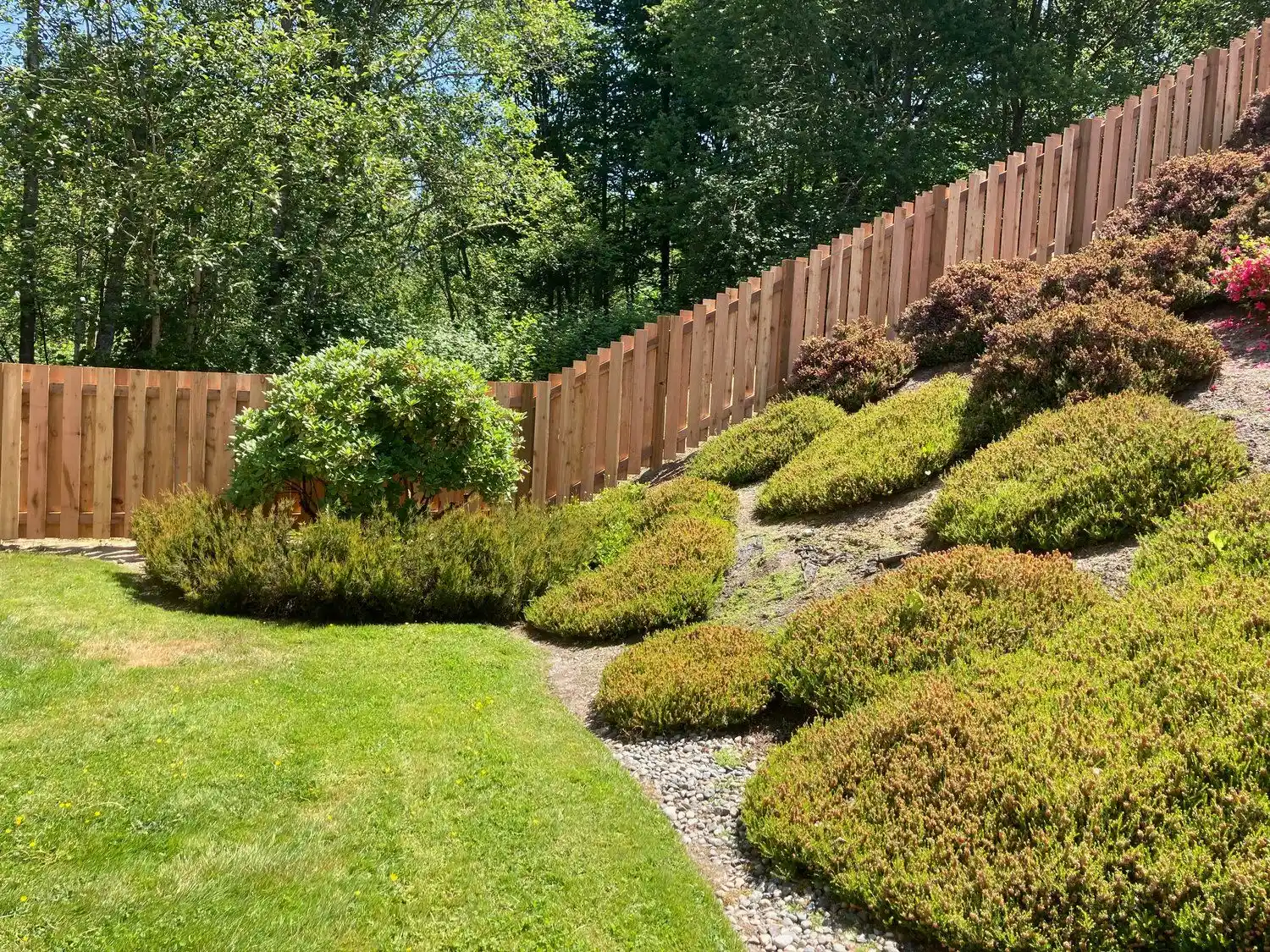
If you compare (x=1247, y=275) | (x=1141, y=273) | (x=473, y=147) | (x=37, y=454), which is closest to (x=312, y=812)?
(x=37, y=454)

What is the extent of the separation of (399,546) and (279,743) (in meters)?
2.50

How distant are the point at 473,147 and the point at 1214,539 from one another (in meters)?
15.5

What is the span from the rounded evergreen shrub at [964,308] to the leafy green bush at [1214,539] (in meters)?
3.78

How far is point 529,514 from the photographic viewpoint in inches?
281

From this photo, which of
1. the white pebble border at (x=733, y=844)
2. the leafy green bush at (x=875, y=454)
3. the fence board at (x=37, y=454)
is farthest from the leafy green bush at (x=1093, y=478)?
the fence board at (x=37, y=454)

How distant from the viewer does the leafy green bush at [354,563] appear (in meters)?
6.14

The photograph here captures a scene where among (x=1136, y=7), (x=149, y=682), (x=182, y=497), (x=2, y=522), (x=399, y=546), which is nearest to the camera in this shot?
(x=149, y=682)

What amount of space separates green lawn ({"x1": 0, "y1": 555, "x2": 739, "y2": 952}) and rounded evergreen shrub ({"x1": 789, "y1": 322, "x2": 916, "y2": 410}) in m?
4.57

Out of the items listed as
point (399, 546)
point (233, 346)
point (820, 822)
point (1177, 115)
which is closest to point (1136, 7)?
point (1177, 115)

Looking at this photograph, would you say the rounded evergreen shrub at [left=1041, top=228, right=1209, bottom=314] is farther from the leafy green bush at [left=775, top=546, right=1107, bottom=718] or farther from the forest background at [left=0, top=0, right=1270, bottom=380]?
the forest background at [left=0, top=0, right=1270, bottom=380]

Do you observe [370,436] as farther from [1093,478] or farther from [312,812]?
[1093,478]

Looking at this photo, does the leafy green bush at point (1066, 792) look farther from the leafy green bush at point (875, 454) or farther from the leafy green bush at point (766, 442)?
the leafy green bush at point (766, 442)

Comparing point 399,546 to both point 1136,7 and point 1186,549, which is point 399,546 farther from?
point 1136,7

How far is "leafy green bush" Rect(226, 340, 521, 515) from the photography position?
6.94 metres
